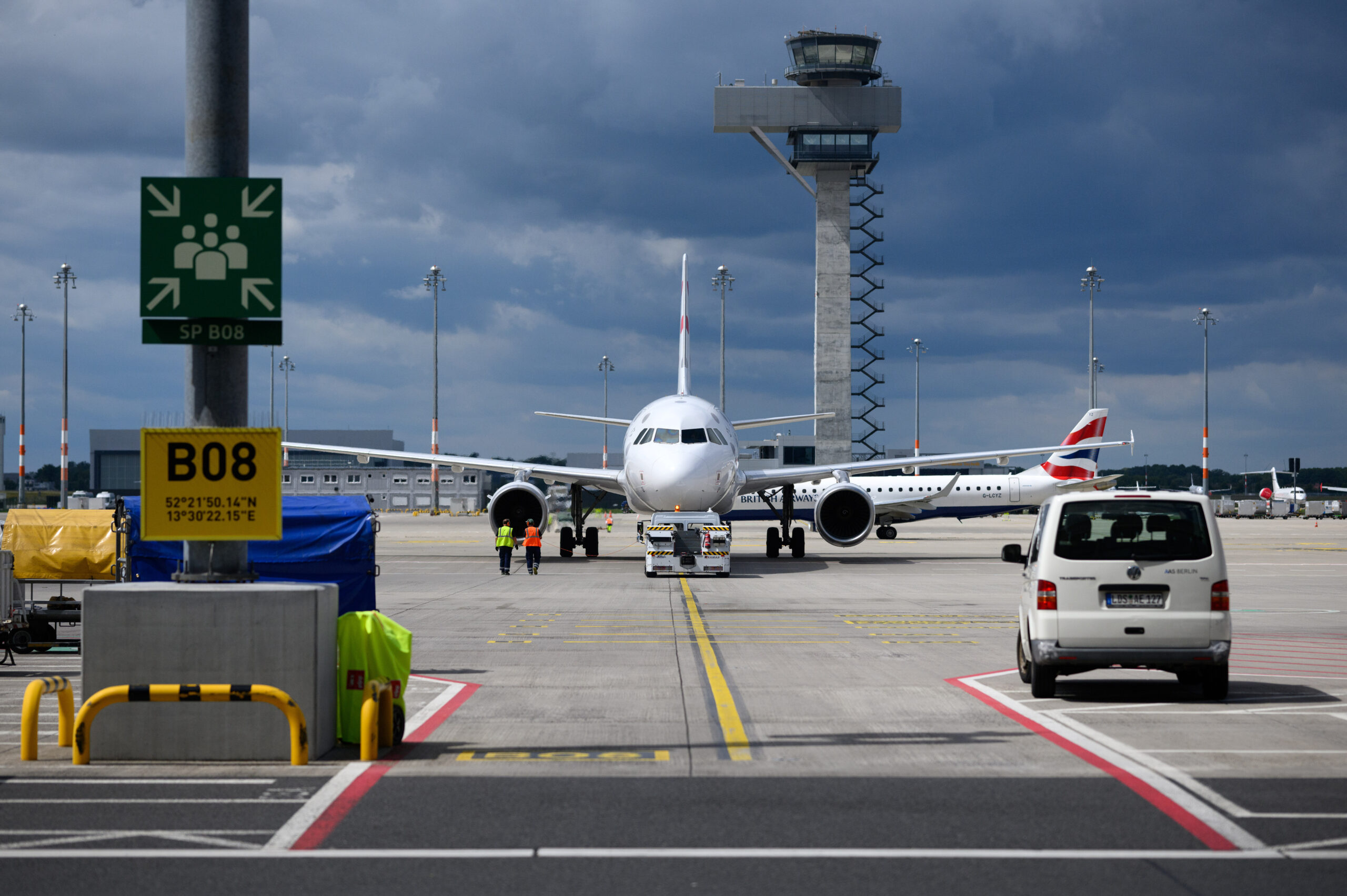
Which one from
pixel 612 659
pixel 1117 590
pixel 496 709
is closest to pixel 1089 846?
pixel 1117 590

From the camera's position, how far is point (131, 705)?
9.26 m

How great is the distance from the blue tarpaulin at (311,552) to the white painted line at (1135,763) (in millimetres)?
8969

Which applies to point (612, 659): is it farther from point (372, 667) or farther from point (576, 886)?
point (576, 886)

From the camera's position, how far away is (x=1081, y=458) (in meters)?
Answer: 62.0

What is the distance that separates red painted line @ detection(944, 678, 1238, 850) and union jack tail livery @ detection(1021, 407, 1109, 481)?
4910 centimetres

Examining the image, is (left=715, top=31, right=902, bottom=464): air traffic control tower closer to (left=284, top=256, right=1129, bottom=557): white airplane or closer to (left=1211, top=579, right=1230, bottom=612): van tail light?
(left=284, top=256, right=1129, bottom=557): white airplane

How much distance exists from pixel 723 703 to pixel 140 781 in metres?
5.34

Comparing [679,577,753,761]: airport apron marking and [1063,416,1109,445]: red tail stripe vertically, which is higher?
[1063,416,1109,445]: red tail stripe

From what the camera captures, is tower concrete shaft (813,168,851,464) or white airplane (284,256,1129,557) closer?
white airplane (284,256,1129,557)

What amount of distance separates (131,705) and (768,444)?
98.5 meters

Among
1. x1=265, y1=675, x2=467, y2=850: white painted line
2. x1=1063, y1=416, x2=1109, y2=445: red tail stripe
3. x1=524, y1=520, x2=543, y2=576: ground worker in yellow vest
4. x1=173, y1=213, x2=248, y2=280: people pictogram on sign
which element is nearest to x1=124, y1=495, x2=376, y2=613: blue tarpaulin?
x1=265, y1=675, x2=467, y2=850: white painted line

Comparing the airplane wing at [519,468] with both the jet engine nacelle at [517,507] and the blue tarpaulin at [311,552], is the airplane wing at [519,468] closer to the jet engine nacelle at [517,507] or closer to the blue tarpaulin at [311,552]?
the jet engine nacelle at [517,507]

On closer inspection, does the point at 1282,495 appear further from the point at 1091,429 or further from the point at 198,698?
the point at 198,698

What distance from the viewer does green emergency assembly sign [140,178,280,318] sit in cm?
973
